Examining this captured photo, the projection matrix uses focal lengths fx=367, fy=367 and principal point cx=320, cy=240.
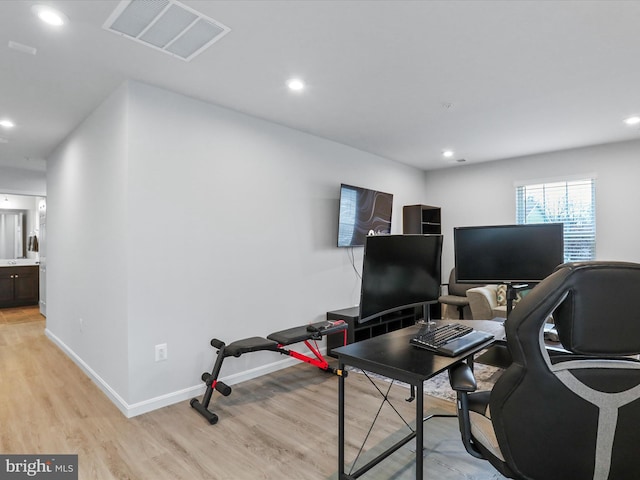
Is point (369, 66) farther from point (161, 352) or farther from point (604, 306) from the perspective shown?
point (161, 352)

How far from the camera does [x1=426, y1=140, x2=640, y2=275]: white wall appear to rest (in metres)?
4.53

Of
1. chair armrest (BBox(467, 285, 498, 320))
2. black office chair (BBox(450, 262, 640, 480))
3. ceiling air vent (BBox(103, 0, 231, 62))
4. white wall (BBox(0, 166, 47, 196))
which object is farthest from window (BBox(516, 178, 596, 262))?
white wall (BBox(0, 166, 47, 196))

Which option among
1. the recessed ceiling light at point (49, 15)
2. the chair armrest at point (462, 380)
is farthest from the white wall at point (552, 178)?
the recessed ceiling light at point (49, 15)

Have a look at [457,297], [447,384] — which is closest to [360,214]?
[457,297]

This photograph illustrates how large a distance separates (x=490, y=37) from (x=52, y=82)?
3.13 m

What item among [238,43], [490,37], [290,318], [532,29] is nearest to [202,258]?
[290,318]

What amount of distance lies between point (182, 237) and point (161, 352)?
922mm

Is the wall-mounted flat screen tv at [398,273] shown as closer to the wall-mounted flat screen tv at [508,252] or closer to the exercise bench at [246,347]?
the wall-mounted flat screen tv at [508,252]

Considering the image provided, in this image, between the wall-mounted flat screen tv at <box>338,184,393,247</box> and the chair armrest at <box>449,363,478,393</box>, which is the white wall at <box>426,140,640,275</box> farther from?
the chair armrest at <box>449,363,478,393</box>

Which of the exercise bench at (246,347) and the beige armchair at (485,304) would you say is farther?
the beige armchair at (485,304)

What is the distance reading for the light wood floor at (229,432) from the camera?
6.82 ft

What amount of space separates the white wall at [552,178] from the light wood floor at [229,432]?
11.4ft

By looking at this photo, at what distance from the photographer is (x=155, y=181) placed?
2.88 meters

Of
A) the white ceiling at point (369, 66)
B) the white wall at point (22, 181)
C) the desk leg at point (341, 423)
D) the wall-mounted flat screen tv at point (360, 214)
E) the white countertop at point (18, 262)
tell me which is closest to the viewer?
the desk leg at point (341, 423)
